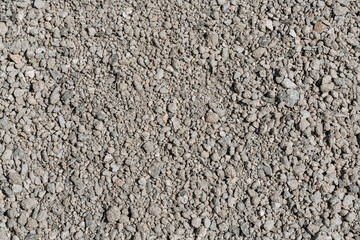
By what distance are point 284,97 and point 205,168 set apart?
778 millimetres

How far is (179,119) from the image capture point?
3.84 m

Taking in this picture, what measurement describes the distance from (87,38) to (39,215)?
1353 mm

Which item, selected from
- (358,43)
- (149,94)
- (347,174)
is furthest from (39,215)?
(358,43)

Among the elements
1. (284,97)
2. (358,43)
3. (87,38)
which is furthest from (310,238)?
(87,38)

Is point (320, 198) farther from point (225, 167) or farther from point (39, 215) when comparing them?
point (39, 215)

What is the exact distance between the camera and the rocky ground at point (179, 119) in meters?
3.67

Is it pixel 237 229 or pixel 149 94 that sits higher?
pixel 149 94

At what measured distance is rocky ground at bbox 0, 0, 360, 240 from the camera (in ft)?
12.0

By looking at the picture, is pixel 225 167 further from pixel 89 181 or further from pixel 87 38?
pixel 87 38

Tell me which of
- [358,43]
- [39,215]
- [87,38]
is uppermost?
[358,43]

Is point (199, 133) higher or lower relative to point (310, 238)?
higher

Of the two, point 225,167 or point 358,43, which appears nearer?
point 225,167

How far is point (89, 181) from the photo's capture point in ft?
12.2

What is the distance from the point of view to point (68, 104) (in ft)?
12.7
